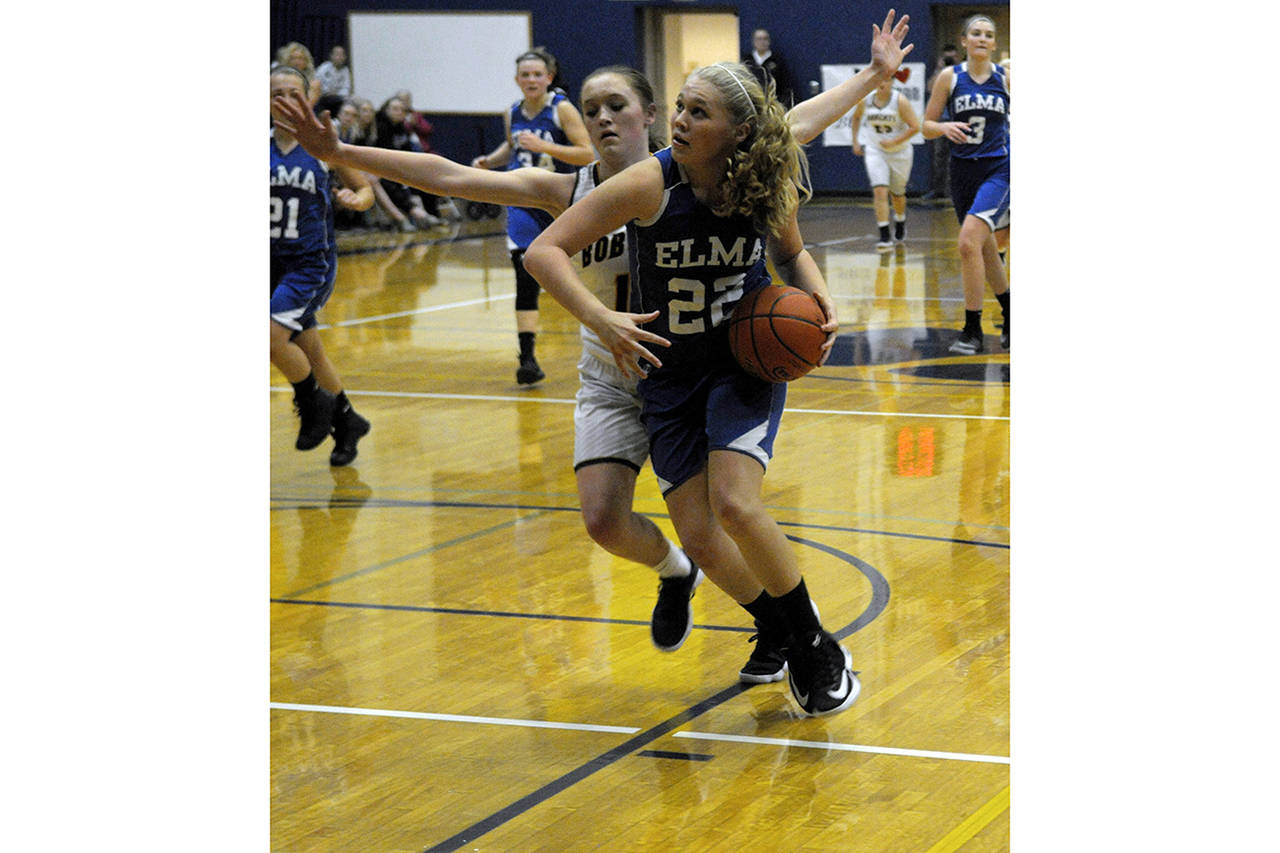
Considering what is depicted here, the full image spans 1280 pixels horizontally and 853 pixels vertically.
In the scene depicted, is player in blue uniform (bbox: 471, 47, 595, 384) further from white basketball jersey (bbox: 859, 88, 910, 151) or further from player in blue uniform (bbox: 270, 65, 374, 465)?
white basketball jersey (bbox: 859, 88, 910, 151)

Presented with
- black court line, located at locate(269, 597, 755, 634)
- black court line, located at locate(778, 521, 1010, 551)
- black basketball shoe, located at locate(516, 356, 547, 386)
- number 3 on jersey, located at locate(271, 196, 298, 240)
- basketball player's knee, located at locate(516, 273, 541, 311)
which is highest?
number 3 on jersey, located at locate(271, 196, 298, 240)

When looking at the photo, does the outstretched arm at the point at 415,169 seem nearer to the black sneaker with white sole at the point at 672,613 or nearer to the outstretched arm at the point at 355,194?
the black sneaker with white sole at the point at 672,613

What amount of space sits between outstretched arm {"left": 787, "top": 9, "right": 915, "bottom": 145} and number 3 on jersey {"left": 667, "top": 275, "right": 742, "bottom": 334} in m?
0.38

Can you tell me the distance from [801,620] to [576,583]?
4.49 ft

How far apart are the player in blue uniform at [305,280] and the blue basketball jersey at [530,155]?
4.53 feet

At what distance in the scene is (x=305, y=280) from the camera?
6.56 meters

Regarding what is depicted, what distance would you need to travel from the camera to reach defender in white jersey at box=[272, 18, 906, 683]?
3.59 metres

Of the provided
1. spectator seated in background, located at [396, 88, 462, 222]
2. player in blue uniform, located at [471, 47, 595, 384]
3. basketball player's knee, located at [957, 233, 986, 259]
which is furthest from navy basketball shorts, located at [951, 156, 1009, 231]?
spectator seated in background, located at [396, 88, 462, 222]

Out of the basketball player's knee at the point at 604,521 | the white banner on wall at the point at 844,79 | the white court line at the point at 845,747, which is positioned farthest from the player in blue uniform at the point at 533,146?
the white banner on wall at the point at 844,79

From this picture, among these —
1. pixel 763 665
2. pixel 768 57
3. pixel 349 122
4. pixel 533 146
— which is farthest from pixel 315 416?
pixel 768 57

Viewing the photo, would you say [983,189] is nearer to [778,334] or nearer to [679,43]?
[778,334]

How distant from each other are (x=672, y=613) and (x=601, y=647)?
30cm
